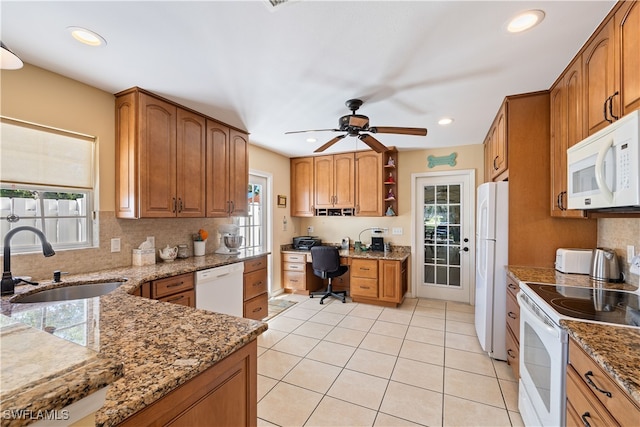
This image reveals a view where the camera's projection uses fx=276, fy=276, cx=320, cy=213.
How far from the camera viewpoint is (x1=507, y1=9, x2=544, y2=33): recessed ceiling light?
1440mm

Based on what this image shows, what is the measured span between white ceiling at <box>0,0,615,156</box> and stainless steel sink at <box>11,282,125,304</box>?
1548 millimetres

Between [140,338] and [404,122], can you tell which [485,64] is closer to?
[404,122]

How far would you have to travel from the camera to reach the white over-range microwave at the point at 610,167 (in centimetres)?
114

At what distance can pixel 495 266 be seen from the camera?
2.52 meters

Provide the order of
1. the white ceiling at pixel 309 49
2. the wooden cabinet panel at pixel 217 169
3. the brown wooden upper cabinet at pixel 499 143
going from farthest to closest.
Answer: the wooden cabinet panel at pixel 217 169, the brown wooden upper cabinet at pixel 499 143, the white ceiling at pixel 309 49

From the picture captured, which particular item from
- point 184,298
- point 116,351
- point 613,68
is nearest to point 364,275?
point 184,298

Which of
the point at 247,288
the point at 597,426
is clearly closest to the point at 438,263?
the point at 247,288

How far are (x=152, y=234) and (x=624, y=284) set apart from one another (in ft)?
12.6

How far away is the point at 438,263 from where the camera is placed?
14.4 feet

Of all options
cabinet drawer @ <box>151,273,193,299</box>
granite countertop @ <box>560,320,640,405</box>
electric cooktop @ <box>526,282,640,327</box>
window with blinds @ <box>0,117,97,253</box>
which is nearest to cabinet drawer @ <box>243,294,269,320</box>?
cabinet drawer @ <box>151,273,193,299</box>

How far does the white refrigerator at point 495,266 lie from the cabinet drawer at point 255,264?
2.42 meters

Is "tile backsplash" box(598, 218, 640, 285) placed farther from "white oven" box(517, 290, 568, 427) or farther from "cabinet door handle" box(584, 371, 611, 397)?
"cabinet door handle" box(584, 371, 611, 397)

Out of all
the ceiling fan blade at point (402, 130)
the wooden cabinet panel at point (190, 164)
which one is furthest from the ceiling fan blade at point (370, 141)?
the wooden cabinet panel at point (190, 164)

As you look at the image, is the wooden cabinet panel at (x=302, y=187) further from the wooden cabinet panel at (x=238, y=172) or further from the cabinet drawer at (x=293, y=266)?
the wooden cabinet panel at (x=238, y=172)
